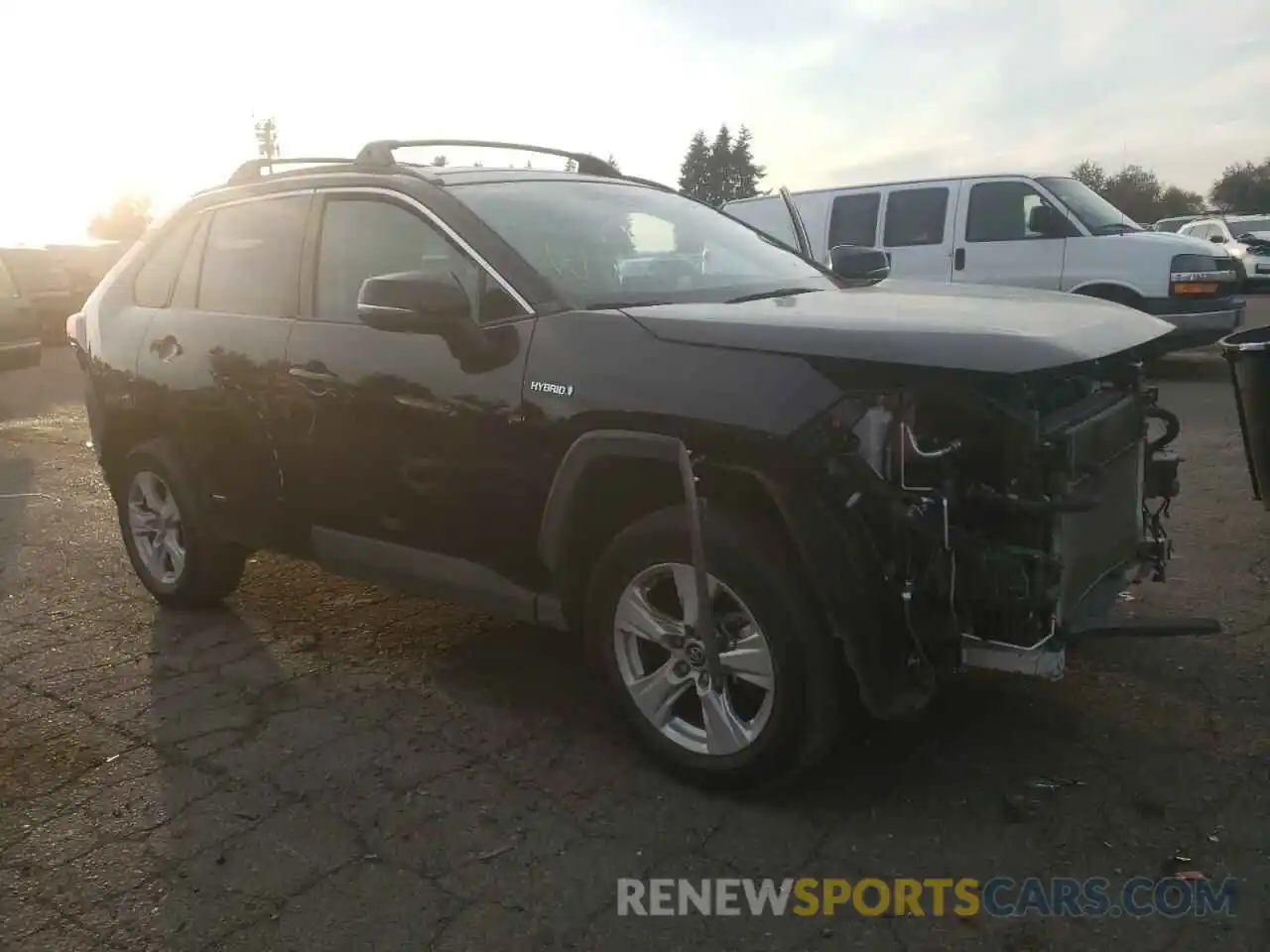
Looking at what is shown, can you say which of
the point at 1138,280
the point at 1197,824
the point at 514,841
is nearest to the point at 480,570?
the point at 514,841

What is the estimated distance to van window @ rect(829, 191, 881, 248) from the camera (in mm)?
11328

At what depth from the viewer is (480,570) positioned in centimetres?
361

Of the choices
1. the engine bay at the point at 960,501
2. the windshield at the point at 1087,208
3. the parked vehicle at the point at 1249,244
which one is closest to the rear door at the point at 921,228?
the windshield at the point at 1087,208

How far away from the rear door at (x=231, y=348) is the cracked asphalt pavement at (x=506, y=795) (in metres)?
0.65

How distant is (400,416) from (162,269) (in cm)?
198

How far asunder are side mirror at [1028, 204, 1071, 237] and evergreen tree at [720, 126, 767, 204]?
66.5 meters

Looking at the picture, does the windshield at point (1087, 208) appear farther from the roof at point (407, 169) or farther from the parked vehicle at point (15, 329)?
the parked vehicle at point (15, 329)

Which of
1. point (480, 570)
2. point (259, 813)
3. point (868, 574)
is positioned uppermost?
point (868, 574)

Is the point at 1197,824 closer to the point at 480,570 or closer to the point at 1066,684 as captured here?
the point at 1066,684

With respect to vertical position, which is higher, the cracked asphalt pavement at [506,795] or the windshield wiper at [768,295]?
the windshield wiper at [768,295]

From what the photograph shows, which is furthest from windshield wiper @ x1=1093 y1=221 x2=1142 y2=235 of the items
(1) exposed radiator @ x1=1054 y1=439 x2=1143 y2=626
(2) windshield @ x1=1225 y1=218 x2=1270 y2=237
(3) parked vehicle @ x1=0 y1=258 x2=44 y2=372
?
(2) windshield @ x1=1225 y1=218 x2=1270 y2=237

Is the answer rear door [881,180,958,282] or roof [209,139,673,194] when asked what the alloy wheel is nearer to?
roof [209,139,673,194]

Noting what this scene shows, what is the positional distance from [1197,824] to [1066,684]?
918 mm

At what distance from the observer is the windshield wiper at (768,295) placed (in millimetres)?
3612
